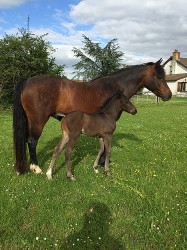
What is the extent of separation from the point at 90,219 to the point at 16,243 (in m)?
1.34

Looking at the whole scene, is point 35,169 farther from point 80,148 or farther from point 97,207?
point 80,148

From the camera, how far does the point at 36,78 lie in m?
7.50

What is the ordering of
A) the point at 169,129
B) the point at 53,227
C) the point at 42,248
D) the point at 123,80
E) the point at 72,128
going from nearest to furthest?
the point at 42,248 < the point at 53,227 < the point at 72,128 < the point at 123,80 < the point at 169,129

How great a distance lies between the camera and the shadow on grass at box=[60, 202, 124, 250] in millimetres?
4270

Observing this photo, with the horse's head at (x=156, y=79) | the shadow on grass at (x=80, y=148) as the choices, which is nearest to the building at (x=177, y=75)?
the shadow on grass at (x=80, y=148)

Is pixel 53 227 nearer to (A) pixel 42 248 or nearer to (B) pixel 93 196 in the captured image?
(A) pixel 42 248

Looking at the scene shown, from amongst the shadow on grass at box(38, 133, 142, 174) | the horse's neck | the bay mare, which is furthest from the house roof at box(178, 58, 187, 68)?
the bay mare

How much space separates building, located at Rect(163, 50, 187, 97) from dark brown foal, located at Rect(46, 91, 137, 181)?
61.7m

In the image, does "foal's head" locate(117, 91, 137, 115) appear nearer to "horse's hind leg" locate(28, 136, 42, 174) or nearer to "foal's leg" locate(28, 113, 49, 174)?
"foal's leg" locate(28, 113, 49, 174)

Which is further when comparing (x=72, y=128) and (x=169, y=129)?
(x=169, y=129)

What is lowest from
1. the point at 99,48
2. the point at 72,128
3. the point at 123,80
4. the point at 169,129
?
the point at 169,129

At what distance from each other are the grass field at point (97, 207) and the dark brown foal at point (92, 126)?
58cm

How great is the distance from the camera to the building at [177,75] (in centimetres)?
6619

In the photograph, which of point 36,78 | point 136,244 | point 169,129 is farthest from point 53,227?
point 169,129
